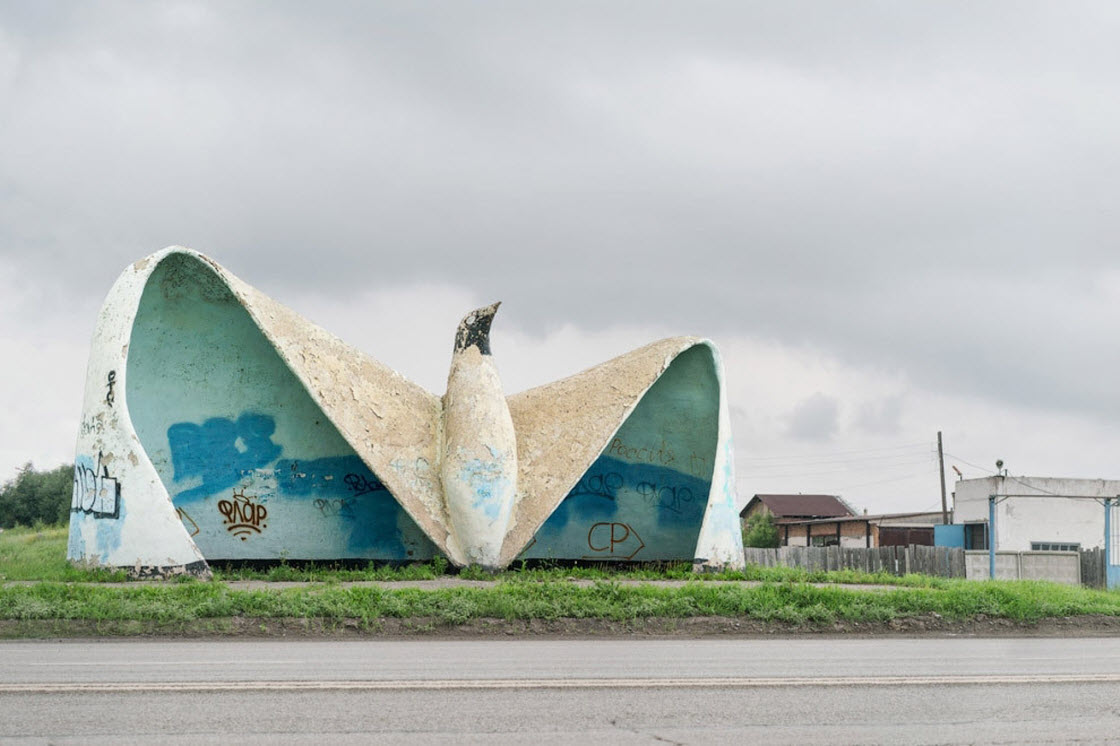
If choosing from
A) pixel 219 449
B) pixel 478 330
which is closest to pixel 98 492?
pixel 219 449

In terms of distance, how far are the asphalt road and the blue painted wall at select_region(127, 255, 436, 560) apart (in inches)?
485

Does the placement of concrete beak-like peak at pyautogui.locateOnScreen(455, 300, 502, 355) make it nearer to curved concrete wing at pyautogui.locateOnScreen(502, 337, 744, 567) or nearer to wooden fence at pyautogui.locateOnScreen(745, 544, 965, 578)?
curved concrete wing at pyautogui.locateOnScreen(502, 337, 744, 567)

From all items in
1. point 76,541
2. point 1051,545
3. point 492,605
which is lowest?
point 1051,545

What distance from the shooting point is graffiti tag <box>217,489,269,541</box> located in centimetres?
2380

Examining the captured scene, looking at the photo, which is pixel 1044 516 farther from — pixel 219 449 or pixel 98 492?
pixel 98 492

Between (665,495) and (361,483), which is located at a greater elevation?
(361,483)

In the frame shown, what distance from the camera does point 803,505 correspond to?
67.5m

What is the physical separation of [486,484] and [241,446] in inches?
228

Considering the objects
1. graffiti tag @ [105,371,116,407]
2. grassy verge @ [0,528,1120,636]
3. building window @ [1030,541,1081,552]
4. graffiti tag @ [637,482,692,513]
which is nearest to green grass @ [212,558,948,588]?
grassy verge @ [0,528,1120,636]

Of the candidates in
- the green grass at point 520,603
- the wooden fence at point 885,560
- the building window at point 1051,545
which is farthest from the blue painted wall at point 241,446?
the building window at point 1051,545

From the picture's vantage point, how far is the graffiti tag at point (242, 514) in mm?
23797

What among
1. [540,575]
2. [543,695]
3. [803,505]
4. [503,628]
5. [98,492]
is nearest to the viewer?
[543,695]

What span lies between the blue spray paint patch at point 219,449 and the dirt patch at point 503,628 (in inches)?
397

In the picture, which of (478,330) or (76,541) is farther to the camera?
(478,330)
